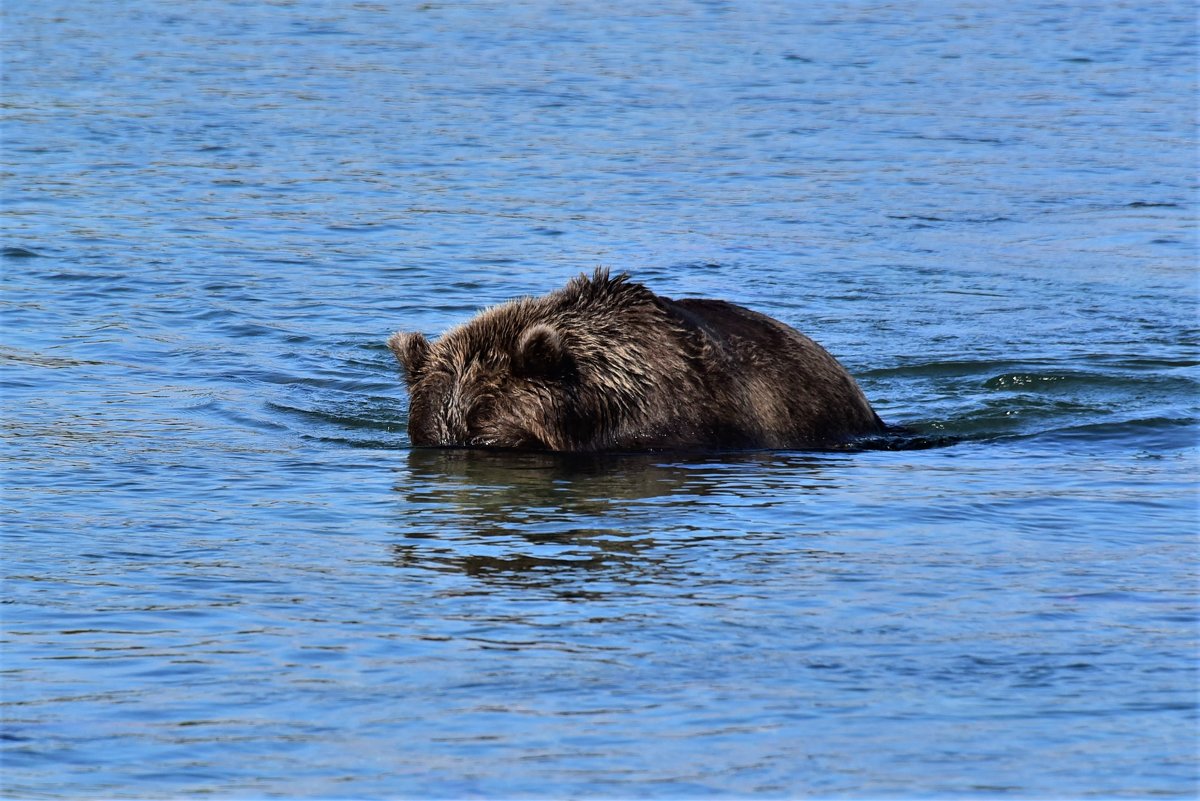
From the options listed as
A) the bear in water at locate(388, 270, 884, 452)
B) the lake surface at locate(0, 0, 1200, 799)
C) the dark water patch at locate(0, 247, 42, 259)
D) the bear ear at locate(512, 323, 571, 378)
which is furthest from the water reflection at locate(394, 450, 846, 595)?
the dark water patch at locate(0, 247, 42, 259)

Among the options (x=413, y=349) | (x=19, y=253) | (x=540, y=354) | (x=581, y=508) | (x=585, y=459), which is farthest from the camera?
(x=19, y=253)

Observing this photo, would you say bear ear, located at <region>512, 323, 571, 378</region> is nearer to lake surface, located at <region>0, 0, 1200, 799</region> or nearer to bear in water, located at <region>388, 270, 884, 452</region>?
bear in water, located at <region>388, 270, 884, 452</region>

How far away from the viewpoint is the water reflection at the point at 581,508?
25.3ft

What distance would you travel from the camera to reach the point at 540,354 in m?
9.70

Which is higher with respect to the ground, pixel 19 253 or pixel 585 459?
pixel 19 253

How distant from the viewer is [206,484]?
928cm

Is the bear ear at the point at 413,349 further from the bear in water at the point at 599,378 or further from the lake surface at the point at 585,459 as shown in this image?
the lake surface at the point at 585,459

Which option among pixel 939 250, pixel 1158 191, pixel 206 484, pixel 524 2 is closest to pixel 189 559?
pixel 206 484

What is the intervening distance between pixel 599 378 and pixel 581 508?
122 centimetres

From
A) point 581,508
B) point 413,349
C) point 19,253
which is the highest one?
point 19,253

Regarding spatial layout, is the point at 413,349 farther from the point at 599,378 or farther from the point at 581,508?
the point at 581,508

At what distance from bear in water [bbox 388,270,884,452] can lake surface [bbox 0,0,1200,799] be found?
20cm

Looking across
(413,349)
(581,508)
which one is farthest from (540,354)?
(581,508)

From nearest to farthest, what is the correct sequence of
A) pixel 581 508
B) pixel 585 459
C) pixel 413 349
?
1. pixel 581 508
2. pixel 585 459
3. pixel 413 349
